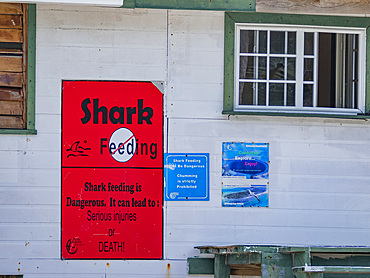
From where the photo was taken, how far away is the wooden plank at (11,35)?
350 inches

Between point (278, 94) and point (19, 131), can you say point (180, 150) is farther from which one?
point (19, 131)

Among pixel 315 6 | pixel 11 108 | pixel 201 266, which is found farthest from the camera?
pixel 315 6

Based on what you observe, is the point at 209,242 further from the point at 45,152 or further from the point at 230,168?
the point at 45,152

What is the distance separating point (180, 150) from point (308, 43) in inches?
81.9

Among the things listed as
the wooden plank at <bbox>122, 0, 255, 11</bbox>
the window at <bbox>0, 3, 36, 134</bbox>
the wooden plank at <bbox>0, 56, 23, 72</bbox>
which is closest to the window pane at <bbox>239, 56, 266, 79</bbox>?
the wooden plank at <bbox>122, 0, 255, 11</bbox>

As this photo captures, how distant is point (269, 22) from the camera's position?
9.08 m

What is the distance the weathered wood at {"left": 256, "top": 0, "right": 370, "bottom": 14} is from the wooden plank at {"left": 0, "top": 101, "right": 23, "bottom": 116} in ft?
10.2

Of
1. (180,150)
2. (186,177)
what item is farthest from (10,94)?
(186,177)

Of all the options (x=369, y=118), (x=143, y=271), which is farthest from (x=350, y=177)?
(x=143, y=271)

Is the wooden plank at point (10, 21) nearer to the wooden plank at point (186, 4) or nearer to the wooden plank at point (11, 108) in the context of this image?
the wooden plank at point (11, 108)

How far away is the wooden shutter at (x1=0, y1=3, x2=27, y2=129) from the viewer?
888 cm

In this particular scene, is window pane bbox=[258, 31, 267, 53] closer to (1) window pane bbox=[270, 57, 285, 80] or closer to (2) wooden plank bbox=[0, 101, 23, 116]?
(1) window pane bbox=[270, 57, 285, 80]

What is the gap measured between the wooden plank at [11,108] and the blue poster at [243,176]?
2.48 metres

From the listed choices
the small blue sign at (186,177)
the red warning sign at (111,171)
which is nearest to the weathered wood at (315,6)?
the red warning sign at (111,171)
